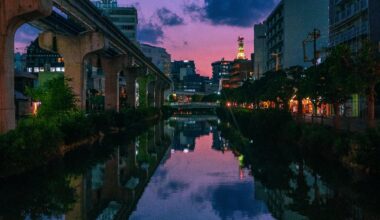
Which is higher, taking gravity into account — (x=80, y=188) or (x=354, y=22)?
(x=354, y=22)

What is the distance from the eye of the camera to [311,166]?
27672 millimetres

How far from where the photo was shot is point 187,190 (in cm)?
2112

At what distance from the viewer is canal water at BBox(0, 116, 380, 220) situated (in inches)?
645

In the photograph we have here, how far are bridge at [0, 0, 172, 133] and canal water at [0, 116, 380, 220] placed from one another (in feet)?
19.5

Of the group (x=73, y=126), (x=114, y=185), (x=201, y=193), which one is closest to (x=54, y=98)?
(x=73, y=126)

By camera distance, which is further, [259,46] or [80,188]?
[259,46]

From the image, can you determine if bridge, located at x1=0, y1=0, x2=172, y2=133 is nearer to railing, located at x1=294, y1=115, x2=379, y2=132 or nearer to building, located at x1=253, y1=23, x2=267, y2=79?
railing, located at x1=294, y1=115, x2=379, y2=132

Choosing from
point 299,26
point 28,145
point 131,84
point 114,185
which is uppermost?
point 299,26

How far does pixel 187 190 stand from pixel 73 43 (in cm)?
2739

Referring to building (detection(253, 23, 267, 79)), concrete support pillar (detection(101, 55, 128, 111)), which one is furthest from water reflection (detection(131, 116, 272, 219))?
building (detection(253, 23, 267, 79))

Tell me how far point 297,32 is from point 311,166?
83200 mm

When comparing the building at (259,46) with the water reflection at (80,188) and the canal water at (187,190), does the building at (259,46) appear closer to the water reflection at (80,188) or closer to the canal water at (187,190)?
the canal water at (187,190)

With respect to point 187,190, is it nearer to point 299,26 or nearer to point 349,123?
point 349,123

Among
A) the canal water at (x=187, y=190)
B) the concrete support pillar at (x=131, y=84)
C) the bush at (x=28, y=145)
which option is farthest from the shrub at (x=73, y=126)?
the concrete support pillar at (x=131, y=84)
